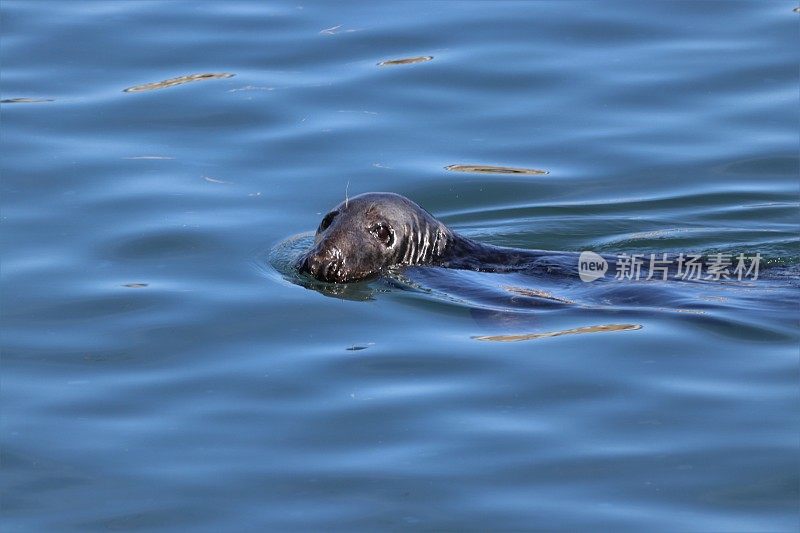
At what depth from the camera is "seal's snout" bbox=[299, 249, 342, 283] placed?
1046 cm

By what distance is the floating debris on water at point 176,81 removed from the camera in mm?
14930

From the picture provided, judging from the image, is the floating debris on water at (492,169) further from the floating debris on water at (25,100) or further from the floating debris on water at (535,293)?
the floating debris on water at (25,100)

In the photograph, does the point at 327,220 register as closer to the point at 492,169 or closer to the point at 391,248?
the point at 391,248

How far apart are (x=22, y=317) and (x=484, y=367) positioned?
3229 mm

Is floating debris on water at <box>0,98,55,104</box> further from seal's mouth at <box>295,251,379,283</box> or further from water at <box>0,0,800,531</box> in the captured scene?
seal's mouth at <box>295,251,379,283</box>

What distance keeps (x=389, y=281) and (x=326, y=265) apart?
47 centimetres

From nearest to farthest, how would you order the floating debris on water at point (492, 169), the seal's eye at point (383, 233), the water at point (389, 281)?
the water at point (389, 281), the seal's eye at point (383, 233), the floating debris on water at point (492, 169)

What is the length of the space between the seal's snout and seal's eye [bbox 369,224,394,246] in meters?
0.39

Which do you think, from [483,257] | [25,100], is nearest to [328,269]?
[483,257]

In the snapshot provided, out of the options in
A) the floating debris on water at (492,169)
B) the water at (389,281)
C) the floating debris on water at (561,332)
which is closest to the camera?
the water at (389,281)

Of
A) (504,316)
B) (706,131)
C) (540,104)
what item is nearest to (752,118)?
(706,131)

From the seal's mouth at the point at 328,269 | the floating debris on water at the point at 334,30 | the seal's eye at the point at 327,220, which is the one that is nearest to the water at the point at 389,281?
the floating debris on water at the point at 334,30

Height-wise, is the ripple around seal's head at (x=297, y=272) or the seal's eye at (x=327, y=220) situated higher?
the seal's eye at (x=327, y=220)

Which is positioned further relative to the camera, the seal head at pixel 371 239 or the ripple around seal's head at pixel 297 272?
the seal head at pixel 371 239
